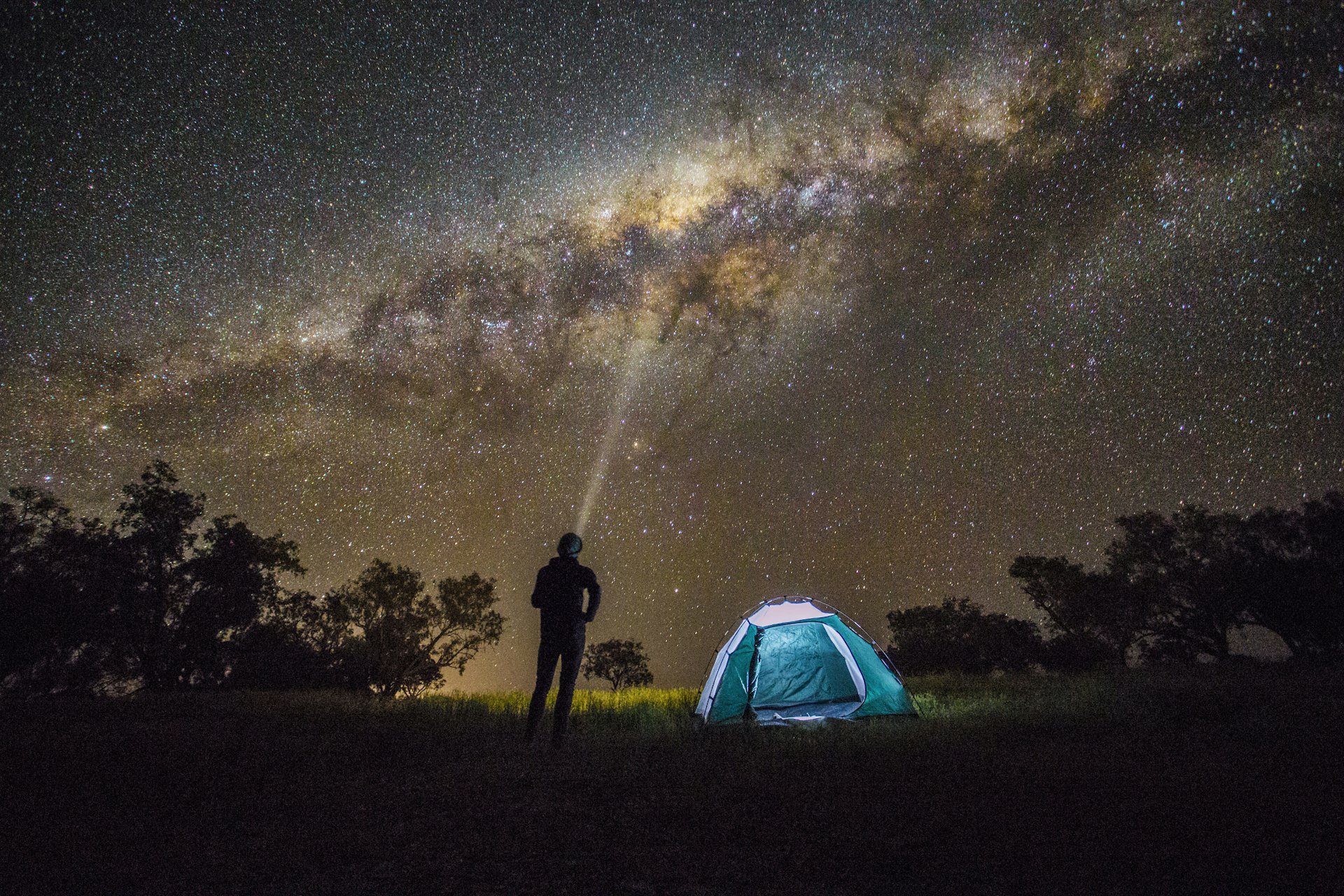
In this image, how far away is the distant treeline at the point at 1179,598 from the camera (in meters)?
21.3

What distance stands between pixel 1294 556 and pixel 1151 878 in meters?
27.5

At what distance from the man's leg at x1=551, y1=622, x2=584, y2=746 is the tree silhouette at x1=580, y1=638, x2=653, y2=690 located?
39270 mm

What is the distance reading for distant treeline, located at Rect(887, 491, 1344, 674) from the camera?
21.3 m

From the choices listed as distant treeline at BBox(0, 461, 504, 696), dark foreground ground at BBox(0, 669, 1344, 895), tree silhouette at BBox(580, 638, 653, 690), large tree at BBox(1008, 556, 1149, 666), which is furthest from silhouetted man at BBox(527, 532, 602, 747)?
tree silhouette at BBox(580, 638, 653, 690)

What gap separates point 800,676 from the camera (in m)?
Answer: 9.76

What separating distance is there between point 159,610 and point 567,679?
20.5 meters

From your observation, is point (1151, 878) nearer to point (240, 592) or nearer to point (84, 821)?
point (84, 821)

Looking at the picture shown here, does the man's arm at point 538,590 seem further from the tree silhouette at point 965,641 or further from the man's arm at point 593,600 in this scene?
the tree silhouette at point 965,641

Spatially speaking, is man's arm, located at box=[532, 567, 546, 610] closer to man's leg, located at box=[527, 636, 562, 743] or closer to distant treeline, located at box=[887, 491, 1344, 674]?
man's leg, located at box=[527, 636, 562, 743]

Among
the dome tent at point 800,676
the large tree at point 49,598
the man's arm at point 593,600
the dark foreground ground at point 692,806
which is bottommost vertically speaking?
the dark foreground ground at point 692,806

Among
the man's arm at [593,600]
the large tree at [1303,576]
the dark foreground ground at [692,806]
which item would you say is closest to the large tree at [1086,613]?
the large tree at [1303,576]

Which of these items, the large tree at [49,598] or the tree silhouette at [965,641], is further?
the tree silhouette at [965,641]

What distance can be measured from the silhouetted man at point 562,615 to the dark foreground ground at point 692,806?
2.26ft

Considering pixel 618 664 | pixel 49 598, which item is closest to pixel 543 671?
pixel 49 598
